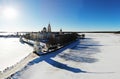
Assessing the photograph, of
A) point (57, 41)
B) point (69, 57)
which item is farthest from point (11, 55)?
point (69, 57)

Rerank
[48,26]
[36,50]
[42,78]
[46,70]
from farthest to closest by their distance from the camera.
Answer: [48,26] → [36,50] → [46,70] → [42,78]

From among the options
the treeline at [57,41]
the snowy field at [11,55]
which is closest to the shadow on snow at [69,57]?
the snowy field at [11,55]

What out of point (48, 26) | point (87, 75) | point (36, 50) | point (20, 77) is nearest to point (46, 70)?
point (20, 77)

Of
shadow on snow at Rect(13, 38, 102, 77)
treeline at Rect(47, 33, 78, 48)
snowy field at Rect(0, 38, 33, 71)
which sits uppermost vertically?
treeline at Rect(47, 33, 78, 48)

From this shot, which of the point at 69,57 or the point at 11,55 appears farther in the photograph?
the point at 11,55

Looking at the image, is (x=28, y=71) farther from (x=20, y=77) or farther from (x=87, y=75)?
(x=87, y=75)

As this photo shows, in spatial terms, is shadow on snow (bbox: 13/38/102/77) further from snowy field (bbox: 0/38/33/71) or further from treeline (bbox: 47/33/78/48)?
treeline (bbox: 47/33/78/48)

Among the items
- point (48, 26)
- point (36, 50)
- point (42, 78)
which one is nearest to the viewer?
point (42, 78)

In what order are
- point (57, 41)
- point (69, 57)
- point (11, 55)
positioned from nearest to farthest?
point (69, 57) < point (11, 55) < point (57, 41)

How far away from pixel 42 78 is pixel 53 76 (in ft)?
2.52

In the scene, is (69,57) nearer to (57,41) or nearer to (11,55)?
(11,55)

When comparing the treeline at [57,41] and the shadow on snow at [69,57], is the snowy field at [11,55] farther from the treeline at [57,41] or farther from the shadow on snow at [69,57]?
the treeline at [57,41]

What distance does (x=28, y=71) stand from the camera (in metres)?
9.88

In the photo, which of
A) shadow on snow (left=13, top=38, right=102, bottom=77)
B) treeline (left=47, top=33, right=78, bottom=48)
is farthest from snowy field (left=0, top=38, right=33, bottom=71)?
treeline (left=47, top=33, right=78, bottom=48)
